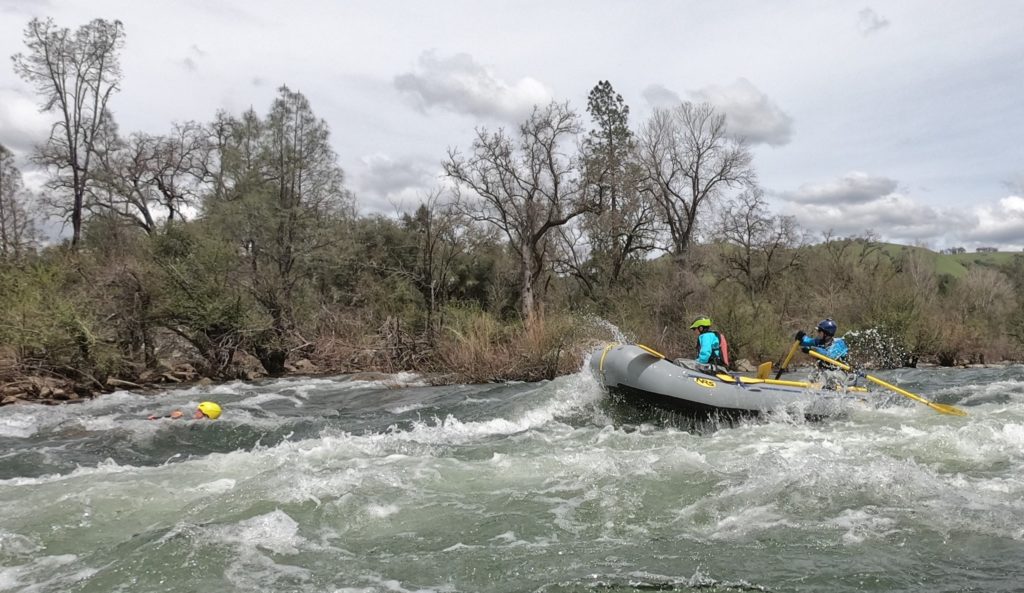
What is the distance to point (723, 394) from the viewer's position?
912 cm

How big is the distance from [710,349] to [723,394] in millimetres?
868

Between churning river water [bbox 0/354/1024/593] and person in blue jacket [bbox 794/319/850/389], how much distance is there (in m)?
0.71

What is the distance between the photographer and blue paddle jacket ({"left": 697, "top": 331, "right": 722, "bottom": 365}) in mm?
9766

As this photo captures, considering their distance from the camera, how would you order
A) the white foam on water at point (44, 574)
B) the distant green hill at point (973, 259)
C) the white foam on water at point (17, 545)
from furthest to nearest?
the distant green hill at point (973, 259) → the white foam on water at point (17, 545) → the white foam on water at point (44, 574)

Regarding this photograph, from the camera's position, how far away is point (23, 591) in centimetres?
402

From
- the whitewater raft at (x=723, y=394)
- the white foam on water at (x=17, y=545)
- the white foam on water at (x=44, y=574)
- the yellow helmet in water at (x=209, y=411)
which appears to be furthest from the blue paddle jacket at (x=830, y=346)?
the white foam on water at (x=17, y=545)

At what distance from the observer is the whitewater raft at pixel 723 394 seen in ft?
29.8

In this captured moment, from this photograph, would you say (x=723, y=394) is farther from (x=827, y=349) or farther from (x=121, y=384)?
(x=121, y=384)

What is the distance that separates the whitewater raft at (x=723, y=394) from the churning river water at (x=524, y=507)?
0.25 m

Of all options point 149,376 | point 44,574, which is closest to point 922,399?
point 44,574

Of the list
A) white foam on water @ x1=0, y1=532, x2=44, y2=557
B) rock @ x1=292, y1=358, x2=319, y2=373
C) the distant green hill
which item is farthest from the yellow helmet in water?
Result: the distant green hill

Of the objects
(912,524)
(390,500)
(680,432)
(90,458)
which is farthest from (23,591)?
(680,432)

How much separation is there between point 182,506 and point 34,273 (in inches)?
495

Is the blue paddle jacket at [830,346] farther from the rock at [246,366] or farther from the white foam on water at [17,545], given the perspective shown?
the rock at [246,366]
